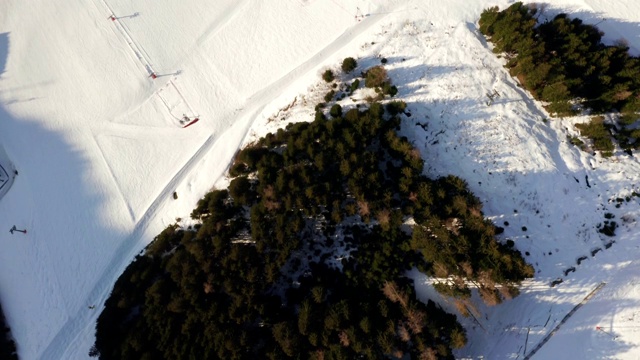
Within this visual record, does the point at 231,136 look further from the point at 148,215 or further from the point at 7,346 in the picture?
the point at 7,346

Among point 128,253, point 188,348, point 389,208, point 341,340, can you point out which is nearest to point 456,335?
point 341,340

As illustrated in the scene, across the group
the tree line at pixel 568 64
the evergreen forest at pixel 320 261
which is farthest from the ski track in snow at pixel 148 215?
the tree line at pixel 568 64

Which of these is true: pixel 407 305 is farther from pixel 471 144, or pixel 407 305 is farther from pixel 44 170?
pixel 44 170

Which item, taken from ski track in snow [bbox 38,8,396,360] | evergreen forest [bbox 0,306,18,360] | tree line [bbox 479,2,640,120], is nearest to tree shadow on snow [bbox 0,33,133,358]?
ski track in snow [bbox 38,8,396,360]

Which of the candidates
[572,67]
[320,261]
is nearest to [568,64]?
[572,67]

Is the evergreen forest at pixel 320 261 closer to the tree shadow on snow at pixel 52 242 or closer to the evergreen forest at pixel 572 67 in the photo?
the tree shadow on snow at pixel 52 242

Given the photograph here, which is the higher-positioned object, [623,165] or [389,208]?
[389,208]

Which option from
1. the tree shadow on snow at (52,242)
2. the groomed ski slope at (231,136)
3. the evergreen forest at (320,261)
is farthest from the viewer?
the tree shadow on snow at (52,242)
